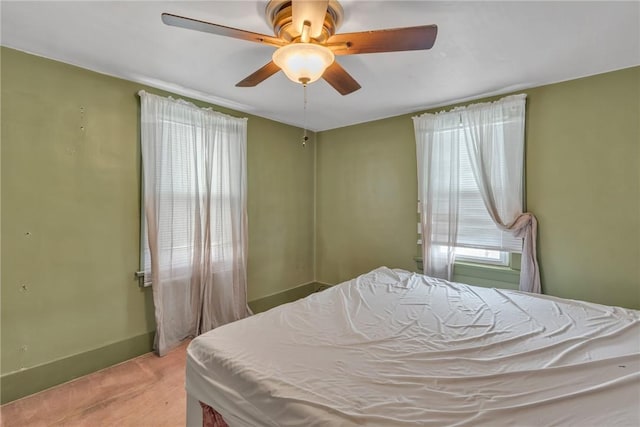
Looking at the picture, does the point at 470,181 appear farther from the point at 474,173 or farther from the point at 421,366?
the point at 421,366

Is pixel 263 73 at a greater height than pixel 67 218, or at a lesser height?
greater

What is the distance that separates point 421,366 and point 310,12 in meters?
1.59

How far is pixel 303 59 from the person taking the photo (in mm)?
1353

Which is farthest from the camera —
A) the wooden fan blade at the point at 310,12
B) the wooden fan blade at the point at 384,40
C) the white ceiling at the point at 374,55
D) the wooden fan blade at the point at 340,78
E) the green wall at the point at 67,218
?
the green wall at the point at 67,218

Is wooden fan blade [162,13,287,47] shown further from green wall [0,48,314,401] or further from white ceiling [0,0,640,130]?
green wall [0,48,314,401]

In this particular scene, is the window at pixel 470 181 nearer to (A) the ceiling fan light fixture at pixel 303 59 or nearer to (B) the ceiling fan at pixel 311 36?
(B) the ceiling fan at pixel 311 36

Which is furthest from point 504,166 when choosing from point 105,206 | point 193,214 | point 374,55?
point 105,206

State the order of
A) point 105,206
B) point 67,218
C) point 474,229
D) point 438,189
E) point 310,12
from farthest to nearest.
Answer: point 438,189 < point 474,229 < point 105,206 < point 67,218 < point 310,12

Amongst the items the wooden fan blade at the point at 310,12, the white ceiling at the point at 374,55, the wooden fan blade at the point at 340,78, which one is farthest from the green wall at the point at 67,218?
the wooden fan blade at the point at 310,12

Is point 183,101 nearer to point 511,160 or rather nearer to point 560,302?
point 511,160

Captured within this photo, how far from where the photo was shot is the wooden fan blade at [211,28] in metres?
1.25

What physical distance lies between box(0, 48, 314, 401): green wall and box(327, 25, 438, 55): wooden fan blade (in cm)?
192

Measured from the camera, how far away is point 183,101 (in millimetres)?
2650

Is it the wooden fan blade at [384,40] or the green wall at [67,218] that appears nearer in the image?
the wooden fan blade at [384,40]
